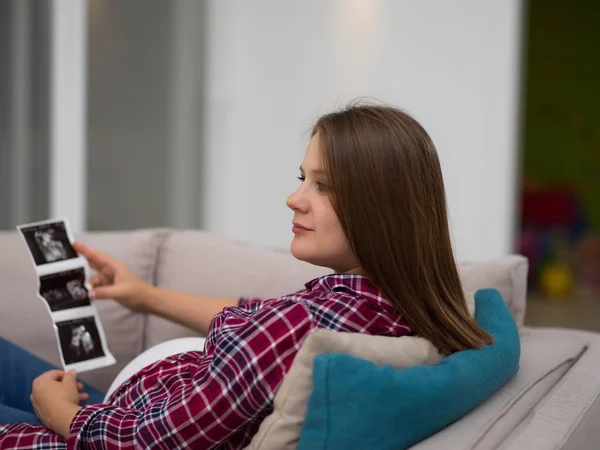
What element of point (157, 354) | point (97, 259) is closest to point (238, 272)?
point (97, 259)

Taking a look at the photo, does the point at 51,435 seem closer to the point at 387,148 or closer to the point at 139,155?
the point at 387,148

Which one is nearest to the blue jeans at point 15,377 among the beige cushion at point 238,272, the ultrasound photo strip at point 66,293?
the ultrasound photo strip at point 66,293

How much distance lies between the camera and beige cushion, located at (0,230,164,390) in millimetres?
2025

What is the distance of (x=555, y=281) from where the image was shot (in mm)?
6824

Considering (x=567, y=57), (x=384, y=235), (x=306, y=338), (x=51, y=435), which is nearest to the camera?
(x=306, y=338)

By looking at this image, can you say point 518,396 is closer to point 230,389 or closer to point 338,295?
point 338,295

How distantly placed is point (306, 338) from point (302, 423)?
0.12 metres

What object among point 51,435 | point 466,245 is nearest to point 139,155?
point 466,245

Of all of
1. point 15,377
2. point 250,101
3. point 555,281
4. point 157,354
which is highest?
point 250,101

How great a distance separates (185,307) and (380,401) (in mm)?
814

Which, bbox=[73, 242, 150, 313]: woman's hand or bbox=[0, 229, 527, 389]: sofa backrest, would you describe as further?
bbox=[0, 229, 527, 389]: sofa backrest

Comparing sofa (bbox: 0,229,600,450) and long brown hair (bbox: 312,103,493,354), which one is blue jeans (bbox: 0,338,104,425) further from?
long brown hair (bbox: 312,103,493,354)

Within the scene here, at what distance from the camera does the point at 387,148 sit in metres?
1.23

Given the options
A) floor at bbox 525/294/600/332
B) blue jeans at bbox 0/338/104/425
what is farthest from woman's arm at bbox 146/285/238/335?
floor at bbox 525/294/600/332
